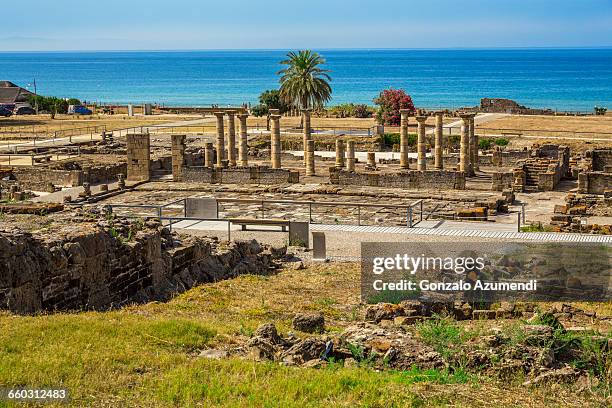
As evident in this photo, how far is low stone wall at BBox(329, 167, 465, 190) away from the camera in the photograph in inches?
1624

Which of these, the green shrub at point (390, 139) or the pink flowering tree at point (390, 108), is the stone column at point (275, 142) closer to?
the green shrub at point (390, 139)

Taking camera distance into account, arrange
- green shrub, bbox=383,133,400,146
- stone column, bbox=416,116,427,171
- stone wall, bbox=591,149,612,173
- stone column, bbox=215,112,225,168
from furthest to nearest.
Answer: green shrub, bbox=383,133,400,146 → stone column, bbox=215,112,225,168 → stone wall, bbox=591,149,612,173 → stone column, bbox=416,116,427,171

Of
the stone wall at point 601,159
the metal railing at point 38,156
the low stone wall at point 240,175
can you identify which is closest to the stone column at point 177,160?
the low stone wall at point 240,175

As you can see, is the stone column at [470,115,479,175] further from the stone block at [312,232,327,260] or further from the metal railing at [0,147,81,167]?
the stone block at [312,232,327,260]

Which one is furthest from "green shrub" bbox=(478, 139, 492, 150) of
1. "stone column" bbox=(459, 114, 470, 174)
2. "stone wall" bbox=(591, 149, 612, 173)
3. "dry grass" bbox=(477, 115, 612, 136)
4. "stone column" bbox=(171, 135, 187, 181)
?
"stone column" bbox=(171, 135, 187, 181)

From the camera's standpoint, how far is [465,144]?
44.1m

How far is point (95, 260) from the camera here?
17125mm

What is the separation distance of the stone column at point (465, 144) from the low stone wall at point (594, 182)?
635cm

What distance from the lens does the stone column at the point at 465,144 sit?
1721 inches

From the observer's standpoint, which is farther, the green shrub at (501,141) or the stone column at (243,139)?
the green shrub at (501,141)

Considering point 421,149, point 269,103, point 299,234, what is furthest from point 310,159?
point 269,103

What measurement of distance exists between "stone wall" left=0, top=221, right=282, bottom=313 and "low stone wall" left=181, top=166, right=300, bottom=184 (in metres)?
21.6

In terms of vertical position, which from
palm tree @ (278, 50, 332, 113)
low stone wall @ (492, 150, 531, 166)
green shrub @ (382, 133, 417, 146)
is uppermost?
palm tree @ (278, 50, 332, 113)

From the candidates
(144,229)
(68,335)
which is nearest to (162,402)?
(68,335)
